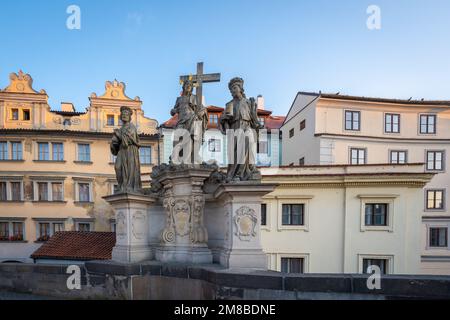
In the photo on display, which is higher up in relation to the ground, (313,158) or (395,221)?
(313,158)

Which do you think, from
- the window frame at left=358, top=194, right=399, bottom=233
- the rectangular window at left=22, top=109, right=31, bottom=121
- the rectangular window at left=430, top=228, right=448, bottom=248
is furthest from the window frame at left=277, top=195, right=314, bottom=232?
the rectangular window at left=22, top=109, right=31, bottom=121

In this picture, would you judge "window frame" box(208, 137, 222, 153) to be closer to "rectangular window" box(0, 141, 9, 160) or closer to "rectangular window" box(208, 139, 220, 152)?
"rectangular window" box(208, 139, 220, 152)

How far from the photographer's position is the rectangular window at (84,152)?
2042cm

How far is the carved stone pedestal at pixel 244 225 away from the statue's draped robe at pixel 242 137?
1.08ft

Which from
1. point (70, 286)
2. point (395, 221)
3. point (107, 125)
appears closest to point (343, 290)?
point (70, 286)

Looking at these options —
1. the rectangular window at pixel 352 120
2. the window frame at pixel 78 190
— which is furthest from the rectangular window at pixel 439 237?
the window frame at pixel 78 190

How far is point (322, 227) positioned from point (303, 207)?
156cm

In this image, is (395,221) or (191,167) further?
(395,221)

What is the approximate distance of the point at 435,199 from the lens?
21.0 meters

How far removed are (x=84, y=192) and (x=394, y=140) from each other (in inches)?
1024

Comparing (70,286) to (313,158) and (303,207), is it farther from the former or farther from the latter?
(313,158)

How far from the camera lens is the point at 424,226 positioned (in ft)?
67.6
